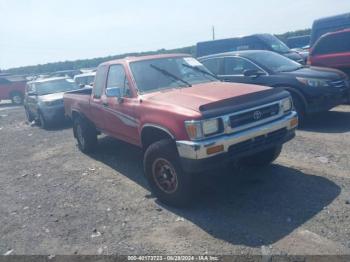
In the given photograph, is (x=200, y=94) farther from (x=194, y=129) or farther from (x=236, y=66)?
(x=236, y=66)

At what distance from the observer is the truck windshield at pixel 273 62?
8.27 m

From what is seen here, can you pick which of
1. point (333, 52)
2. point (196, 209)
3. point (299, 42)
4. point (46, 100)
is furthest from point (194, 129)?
point (299, 42)

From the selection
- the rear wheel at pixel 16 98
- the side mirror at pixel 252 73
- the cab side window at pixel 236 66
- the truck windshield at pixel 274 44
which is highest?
the truck windshield at pixel 274 44

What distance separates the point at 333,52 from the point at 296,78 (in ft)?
9.27

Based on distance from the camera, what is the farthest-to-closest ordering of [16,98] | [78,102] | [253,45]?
[16,98]
[253,45]
[78,102]

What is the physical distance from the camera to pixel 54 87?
13133 mm

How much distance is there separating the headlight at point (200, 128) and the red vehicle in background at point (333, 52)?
678cm

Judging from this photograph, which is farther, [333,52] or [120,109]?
[333,52]

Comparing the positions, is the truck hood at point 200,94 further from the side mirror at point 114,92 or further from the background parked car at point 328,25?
the background parked car at point 328,25

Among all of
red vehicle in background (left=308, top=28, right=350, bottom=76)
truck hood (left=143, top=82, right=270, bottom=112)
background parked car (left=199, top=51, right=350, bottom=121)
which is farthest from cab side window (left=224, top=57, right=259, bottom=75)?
truck hood (left=143, top=82, right=270, bottom=112)

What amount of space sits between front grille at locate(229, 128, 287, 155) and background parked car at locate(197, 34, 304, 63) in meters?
10.2

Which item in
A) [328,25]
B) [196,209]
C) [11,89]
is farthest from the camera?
[11,89]

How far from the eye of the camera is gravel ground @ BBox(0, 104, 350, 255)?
3.78 m

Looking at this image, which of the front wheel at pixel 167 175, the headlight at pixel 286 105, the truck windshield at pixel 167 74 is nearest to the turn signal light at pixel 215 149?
the front wheel at pixel 167 175
